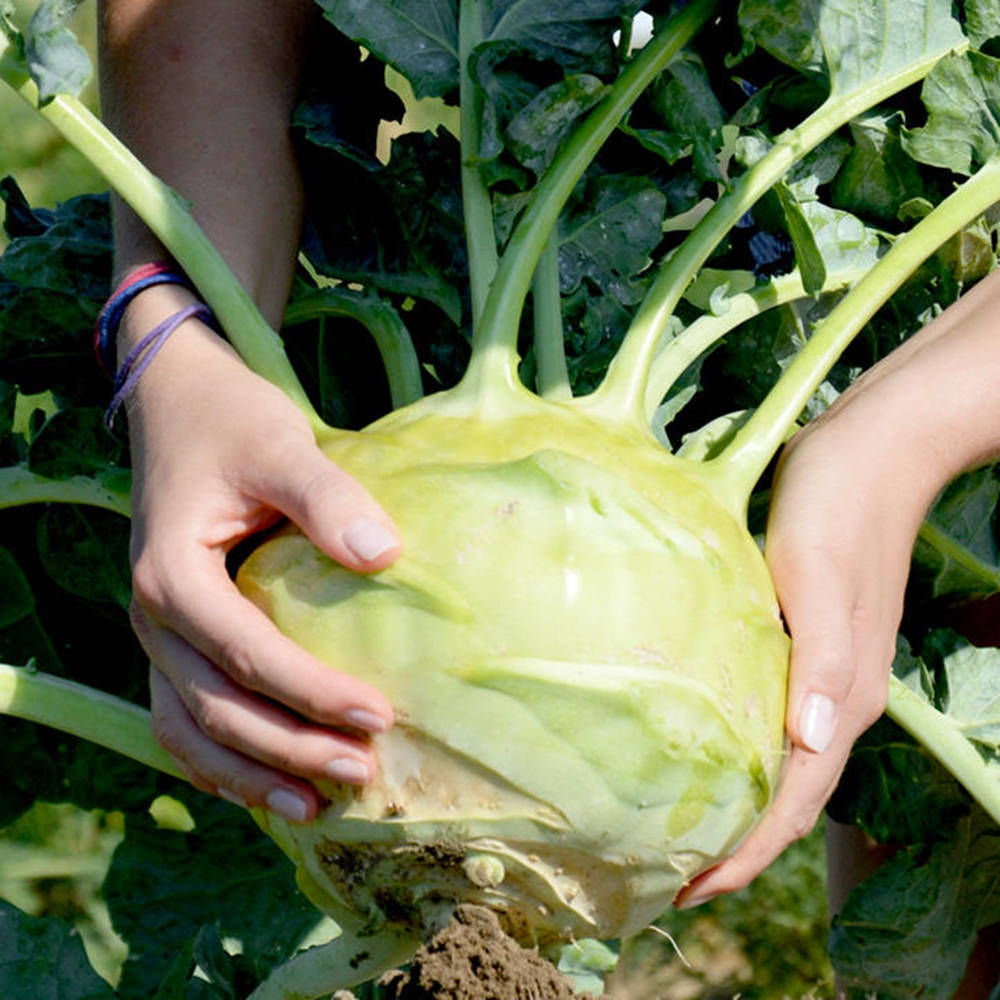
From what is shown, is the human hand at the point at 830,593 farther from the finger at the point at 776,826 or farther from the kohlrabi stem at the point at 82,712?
the kohlrabi stem at the point at 82,712

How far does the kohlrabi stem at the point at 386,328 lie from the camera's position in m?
1.63

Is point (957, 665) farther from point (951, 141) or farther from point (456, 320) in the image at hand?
point (456, 320)

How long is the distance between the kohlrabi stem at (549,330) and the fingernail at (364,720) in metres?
0.48

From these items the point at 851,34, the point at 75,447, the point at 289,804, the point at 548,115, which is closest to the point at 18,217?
the point at 75,447

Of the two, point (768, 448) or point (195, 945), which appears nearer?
point (768, 448)

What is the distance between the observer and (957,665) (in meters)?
1.75

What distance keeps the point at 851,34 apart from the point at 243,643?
108 cm

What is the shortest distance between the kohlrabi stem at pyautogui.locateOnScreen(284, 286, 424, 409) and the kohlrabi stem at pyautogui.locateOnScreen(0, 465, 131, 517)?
331 millimetres

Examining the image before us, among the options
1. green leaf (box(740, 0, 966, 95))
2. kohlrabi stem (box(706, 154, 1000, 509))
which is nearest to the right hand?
kohlrabi stem (box(706, 154, 1000, 509))

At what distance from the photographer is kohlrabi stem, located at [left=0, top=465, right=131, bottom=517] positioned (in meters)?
1.74

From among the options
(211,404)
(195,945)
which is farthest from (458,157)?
(195,945)

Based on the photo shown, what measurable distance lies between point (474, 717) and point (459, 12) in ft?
2.97

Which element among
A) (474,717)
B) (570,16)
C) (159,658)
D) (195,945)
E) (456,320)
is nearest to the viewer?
(474,717)

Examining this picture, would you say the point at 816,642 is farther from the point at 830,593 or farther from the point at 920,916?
the point at 920,916
